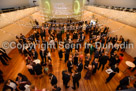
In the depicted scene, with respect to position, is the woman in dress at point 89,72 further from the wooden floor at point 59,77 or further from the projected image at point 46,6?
the projected image at point 46,6

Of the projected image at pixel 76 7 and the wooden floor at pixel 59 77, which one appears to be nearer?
the wooden floor at pixel 59 77

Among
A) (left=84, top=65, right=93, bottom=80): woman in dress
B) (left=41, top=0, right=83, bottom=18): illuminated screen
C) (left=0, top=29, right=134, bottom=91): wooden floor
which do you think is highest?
(left=41, top=0, right=83, bottom=18): illuminated screen

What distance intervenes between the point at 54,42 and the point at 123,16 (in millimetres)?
6443

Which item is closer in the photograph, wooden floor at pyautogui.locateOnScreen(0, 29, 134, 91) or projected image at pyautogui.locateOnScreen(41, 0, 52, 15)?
wooden floor at pyautogui.locateOnScreen(0, 29, 134, 91)

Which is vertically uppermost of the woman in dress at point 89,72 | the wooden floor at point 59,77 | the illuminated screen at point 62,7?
the illuminated screen at point 62,7

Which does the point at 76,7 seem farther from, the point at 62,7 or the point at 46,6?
the point at 46,6

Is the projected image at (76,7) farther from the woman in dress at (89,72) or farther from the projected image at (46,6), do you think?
the woman in dress at (89,72)

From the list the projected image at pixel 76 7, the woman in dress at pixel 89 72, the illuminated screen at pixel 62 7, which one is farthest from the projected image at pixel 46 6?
the woman in dress at pixel 89 72

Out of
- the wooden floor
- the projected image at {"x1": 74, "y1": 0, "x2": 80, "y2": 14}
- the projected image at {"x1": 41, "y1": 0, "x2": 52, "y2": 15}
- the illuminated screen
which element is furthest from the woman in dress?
the projected image at {"x1": 41, "y1": 0, "x2": 52, "y2": 15}

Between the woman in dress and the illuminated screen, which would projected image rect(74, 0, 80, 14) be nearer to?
the illuminated screen

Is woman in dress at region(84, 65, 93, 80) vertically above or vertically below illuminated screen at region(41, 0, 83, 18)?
below

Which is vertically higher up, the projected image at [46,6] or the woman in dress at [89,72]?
the projected image at [46,6]

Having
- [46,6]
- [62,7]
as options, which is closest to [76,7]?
[62,7]

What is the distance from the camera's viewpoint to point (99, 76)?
13.6 feet
